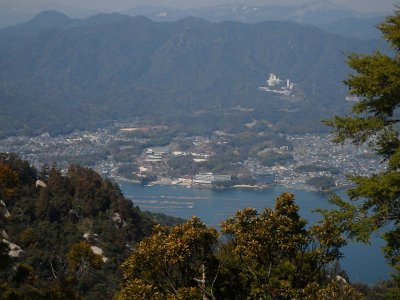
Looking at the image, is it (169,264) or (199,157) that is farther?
(199,157)

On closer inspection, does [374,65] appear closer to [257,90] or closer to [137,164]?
[137,164]

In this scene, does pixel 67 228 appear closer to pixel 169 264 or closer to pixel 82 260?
pixel 82 260

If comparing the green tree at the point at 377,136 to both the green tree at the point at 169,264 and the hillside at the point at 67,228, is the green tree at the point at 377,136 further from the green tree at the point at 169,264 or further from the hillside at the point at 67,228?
the hillside at the point at 67,228

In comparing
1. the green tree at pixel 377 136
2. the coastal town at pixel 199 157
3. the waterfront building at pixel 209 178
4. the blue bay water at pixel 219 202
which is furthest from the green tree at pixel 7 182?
the waterfront building at pixel 209 178

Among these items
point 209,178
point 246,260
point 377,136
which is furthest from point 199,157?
point 377,136

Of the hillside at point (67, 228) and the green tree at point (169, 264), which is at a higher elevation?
the green tree at point (169, 264)

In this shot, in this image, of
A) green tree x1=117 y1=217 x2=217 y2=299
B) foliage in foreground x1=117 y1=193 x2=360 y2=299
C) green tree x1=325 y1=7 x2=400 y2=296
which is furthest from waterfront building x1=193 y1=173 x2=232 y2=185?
green tree x1=325 y1=7 x2=400 y2=296

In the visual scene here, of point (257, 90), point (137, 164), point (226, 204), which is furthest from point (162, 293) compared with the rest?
point (257, 90)
